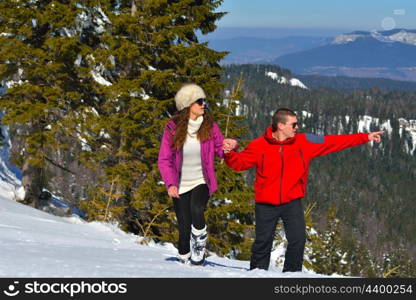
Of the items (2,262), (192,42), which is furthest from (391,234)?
(2,262)

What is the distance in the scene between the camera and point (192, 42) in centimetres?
1301

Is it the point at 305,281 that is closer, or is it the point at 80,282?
the point at 80,282

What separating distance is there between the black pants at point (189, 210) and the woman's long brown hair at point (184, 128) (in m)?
0.47

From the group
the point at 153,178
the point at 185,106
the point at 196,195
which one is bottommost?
the point at 153,178

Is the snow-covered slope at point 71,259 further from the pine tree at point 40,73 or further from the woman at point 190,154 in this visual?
the pine tree at point 40,73

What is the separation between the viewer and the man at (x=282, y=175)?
15.1 feet

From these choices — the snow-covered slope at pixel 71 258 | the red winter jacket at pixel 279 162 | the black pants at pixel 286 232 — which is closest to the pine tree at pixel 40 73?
the snow-covered slope at pixel 71 258

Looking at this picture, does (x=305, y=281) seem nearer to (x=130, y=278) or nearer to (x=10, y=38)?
(x=130, y=278)

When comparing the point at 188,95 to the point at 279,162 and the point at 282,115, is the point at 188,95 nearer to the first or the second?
the point at 282,115

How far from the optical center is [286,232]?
4684mm

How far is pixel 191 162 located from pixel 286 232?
3.93ft

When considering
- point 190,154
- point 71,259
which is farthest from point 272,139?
point 71,259

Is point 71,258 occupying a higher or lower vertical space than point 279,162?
lower

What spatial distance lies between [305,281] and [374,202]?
17145 centimetres
